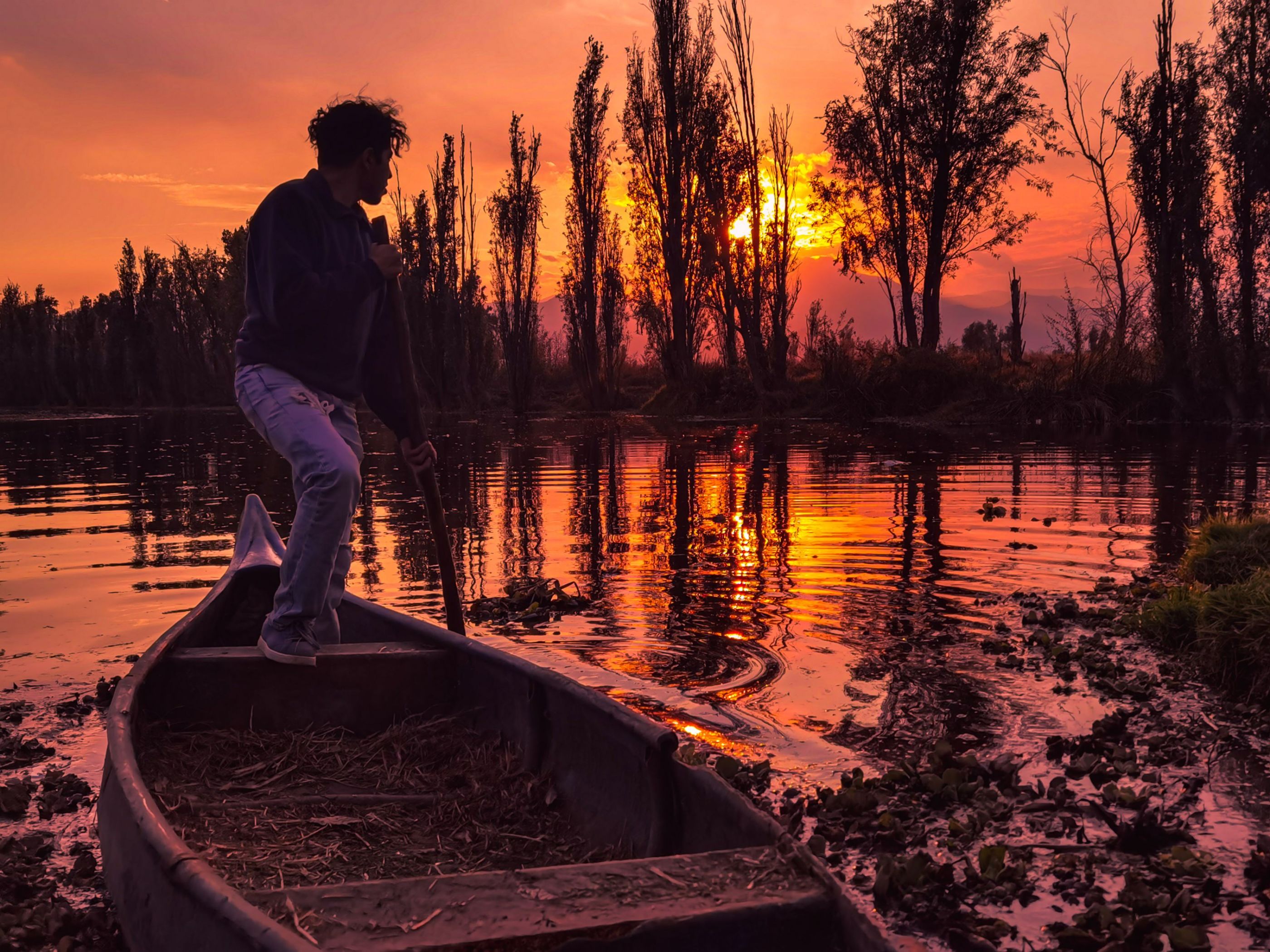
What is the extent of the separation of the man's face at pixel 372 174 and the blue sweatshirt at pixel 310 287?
0.09m

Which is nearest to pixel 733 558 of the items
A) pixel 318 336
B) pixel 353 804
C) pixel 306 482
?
pixel 318 336

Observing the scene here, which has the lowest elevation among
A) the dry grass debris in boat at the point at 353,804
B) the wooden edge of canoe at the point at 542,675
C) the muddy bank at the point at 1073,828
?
the muddy bank at the point at 1073,828

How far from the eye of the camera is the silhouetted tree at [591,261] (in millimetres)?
43031

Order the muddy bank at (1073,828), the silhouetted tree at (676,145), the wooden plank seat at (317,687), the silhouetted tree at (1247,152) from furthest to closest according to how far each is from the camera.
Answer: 1. the silhouetted tree at (676,145)
2. the silhouetted tree at (1247,152)
3. the wooden plank seat at (317,687)
4. the muddy bank at (1073,828)

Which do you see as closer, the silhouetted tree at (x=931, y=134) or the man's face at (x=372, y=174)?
the man's face at (x=372, y=174)

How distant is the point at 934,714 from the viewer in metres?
4.82

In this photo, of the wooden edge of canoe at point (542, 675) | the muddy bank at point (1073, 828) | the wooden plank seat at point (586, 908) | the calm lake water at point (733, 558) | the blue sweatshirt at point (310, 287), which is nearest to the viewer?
the wooden plank seat at point (586, 908)

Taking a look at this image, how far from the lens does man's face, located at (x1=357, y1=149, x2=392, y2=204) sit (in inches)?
184

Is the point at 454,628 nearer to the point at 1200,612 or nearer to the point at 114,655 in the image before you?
the point at 114,655

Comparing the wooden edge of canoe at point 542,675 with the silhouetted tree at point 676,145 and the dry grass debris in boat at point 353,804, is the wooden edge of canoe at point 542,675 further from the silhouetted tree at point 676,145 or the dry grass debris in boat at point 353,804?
the silhouetted tree at point 676,145

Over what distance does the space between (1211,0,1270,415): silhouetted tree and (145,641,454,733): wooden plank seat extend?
2493cm

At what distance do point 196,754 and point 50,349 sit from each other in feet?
386

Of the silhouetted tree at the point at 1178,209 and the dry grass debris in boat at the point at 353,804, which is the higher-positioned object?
the silhouetted tree at the point at 1178,209

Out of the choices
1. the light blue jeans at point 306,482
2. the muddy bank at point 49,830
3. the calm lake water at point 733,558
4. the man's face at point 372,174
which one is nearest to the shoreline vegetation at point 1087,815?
the calm lake water at point 733,558
